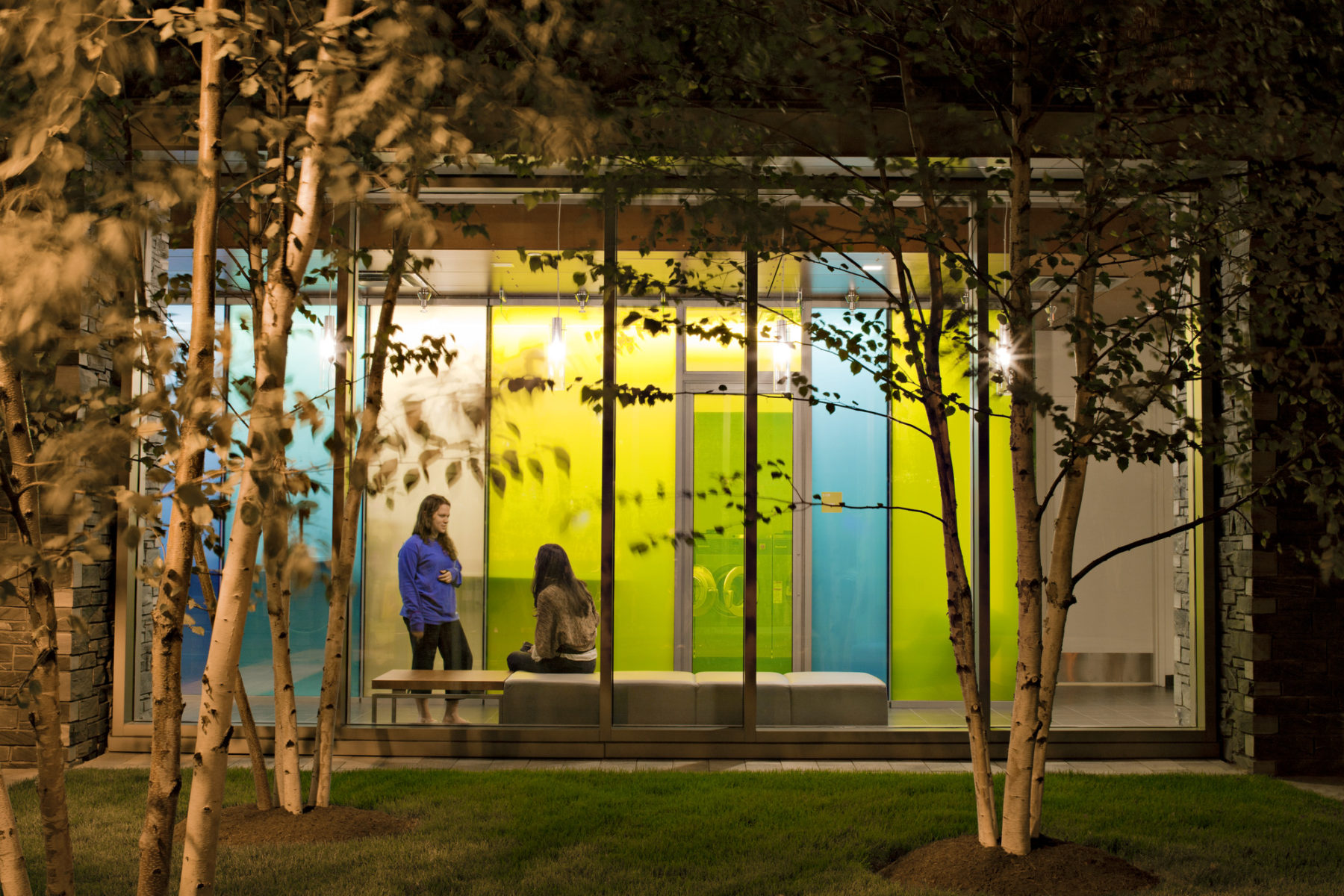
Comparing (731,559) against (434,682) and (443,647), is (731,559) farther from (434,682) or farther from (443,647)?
(434,682)

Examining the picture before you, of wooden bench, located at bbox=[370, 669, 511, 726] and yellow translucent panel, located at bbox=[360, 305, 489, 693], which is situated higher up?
yellow translucent panel, located at bbox=[360, 305, 489, 693]

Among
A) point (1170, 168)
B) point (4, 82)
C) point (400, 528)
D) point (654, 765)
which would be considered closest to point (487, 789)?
point (654, 765)

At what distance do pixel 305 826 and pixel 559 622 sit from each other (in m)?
2.21

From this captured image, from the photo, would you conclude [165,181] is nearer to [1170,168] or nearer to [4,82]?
[4,82]

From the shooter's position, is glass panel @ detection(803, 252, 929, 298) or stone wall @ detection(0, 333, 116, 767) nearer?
stone wall @ detection(0, 333, 116, 767)

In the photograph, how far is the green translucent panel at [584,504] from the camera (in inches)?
239

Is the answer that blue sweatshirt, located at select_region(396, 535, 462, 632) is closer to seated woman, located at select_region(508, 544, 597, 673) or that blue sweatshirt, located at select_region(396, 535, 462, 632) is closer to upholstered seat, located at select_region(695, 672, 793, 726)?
seated woman, located at select_region(508, 544, 597, 673)

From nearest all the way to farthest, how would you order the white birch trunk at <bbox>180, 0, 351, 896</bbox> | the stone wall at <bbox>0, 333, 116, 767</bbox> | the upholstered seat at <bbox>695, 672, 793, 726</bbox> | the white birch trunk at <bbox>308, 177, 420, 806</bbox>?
the white birch trunk at <bbox>180, 0, 351, 896</bbox>
the white birch trunk at <bbox>308, 177, 420, 806</bbox>
the stone wall at <bbox>0, 333, 116, 767</bbox>
the upholstered seat at <bbox>695, 672, 793, 726</bbox>

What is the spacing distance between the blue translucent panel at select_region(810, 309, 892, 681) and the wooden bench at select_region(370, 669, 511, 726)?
2.02 meters

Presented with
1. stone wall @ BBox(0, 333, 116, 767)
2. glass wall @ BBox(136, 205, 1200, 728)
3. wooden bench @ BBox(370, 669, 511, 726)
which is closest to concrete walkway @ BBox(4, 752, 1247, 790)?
stone wall @ BBox(0, 333, 116, 767)

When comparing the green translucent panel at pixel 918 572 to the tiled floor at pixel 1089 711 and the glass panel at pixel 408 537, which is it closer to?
the tiled floor at pixel 1089 711

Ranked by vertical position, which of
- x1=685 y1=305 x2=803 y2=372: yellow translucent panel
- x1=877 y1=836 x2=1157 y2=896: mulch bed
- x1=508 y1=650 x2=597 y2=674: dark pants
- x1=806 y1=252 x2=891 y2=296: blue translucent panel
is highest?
x1=806 y1=252 x2=891 y2=296: blue translucent panel

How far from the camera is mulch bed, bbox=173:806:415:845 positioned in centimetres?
399

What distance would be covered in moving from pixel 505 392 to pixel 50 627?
1.48 m
